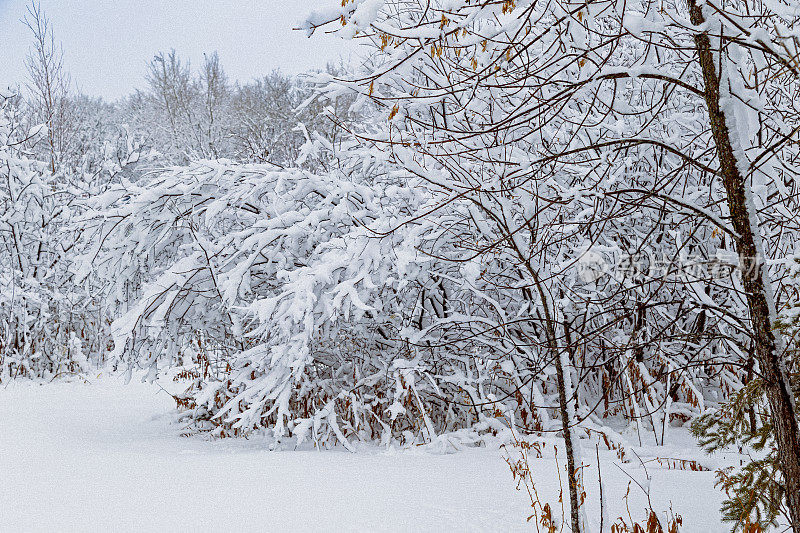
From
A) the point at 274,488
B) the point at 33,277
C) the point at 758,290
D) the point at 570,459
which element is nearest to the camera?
the point at 758,290

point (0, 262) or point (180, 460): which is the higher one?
point (0, 262)

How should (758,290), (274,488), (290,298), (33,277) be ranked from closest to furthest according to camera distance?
(758,290), (274,488), (290,298), (33,277)

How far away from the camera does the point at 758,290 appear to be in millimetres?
2105

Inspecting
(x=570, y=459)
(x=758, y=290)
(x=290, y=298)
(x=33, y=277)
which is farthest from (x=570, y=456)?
(x=33, y=277)

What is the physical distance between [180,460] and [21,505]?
1.32 meters

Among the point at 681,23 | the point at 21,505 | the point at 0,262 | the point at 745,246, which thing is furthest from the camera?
the point at 0,262

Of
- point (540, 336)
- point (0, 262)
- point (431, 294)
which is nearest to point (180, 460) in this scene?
point (431, 294)

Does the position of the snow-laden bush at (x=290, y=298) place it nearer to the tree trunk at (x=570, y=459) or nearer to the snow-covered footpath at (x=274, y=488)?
the snow-covered footpath at (x=274, y=488)

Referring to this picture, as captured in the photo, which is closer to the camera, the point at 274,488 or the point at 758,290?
the point at 758,290

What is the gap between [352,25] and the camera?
1775mm

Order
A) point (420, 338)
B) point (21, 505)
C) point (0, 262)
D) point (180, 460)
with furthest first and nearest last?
point (0, 262) → point (420, 338) → point (180, 460) → point (21, 505)

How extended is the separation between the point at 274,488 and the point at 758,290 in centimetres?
273

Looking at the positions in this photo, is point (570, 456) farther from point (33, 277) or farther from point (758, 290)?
point (33, 277)

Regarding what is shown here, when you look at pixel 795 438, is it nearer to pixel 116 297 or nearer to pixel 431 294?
pixel 431 294
